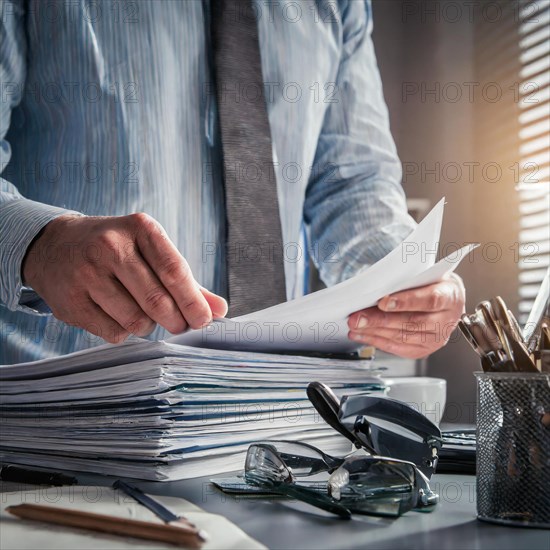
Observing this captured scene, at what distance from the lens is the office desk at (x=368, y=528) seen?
1.18ft

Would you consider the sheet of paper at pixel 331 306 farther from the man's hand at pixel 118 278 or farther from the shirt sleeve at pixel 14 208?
the shirt sleeve at pixel 14 208

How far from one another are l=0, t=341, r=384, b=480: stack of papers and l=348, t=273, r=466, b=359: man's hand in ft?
0.22

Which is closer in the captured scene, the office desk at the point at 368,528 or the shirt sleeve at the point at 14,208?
the office desk at the point at 368,528

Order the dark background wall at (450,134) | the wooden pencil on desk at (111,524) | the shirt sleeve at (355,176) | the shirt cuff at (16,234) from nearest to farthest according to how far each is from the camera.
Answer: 1. the wooden pencil on desk at (111,524)
2. the shirt cuff at (16,234)
3. the shirt sleeve at (355,176)
4. the dark background wall at (450,134)

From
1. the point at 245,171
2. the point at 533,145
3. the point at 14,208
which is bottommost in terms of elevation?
the point at 14,208

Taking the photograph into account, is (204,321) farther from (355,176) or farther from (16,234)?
(355,176)

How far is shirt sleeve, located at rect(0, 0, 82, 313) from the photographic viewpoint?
635mm

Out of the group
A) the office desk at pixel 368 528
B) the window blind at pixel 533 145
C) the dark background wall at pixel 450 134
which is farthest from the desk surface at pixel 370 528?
the dark background wall at pixel 450 134

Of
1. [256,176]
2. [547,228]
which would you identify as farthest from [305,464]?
[547,228]

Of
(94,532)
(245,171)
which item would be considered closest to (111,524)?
(94,532)

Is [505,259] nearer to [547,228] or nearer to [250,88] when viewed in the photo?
[547,228]

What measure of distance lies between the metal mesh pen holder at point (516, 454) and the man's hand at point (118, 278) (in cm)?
23

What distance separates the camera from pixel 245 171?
0.95 meters

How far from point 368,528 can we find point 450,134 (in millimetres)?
2576
